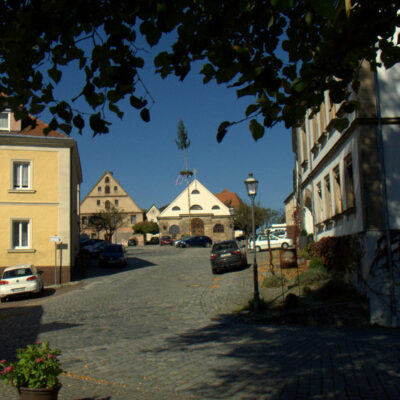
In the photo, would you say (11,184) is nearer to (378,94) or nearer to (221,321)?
(221,321)

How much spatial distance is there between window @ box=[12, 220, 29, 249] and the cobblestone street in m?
6.59

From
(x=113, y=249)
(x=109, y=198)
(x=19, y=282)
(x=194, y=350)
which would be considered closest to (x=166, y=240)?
(x=109, y=198)

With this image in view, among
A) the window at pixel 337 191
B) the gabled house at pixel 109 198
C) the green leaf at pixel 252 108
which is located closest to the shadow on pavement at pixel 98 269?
the window at pixel 337 191

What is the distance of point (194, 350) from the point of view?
9.66m

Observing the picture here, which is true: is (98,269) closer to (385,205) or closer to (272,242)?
(272,242)

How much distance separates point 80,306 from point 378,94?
39.5 feet

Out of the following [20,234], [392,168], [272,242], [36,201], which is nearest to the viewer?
[392,168]

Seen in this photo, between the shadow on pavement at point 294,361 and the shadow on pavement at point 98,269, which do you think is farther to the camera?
the shadow on pavement at point 98,269

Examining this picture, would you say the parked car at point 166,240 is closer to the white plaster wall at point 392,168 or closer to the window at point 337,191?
the window at point 337,191

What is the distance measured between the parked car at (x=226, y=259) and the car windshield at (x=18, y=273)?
30.3ft

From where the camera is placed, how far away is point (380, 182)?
1321cm

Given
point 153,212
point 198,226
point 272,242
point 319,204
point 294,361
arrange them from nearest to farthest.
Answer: point 294,361
point 319,204
point 272,242
point 198,226
point 153,212

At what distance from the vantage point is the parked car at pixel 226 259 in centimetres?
2588

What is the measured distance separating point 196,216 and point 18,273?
49.6 m
